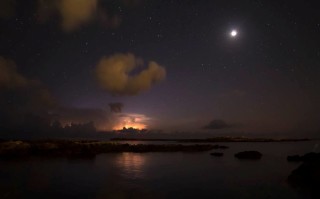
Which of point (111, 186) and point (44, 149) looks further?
point (44, 149)

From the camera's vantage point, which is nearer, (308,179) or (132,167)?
(308,179)

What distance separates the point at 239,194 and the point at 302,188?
26.4ft

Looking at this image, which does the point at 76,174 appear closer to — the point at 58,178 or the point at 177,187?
the point at 58,178

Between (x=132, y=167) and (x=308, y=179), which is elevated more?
(x=132, y=167)

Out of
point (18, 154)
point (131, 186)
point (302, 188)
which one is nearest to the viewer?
point (302, 188)

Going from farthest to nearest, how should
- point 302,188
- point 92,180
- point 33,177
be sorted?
1. point 33,177
2. point 92,180
3. point 302,188

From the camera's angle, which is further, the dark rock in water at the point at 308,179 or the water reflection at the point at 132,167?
the water reflection at the point at 132,167

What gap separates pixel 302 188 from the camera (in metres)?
30.9

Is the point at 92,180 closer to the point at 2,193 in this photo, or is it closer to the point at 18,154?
the point at 2,193

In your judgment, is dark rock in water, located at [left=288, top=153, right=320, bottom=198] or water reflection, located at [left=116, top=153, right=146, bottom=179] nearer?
dark rock in water, located at [left=288, top=153, right=320, bottom=198]

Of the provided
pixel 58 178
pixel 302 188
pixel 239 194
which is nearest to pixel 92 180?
pixel 58 178

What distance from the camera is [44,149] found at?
81625 mm

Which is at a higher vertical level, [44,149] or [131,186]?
[44,149]

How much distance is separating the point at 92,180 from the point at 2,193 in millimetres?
11411
